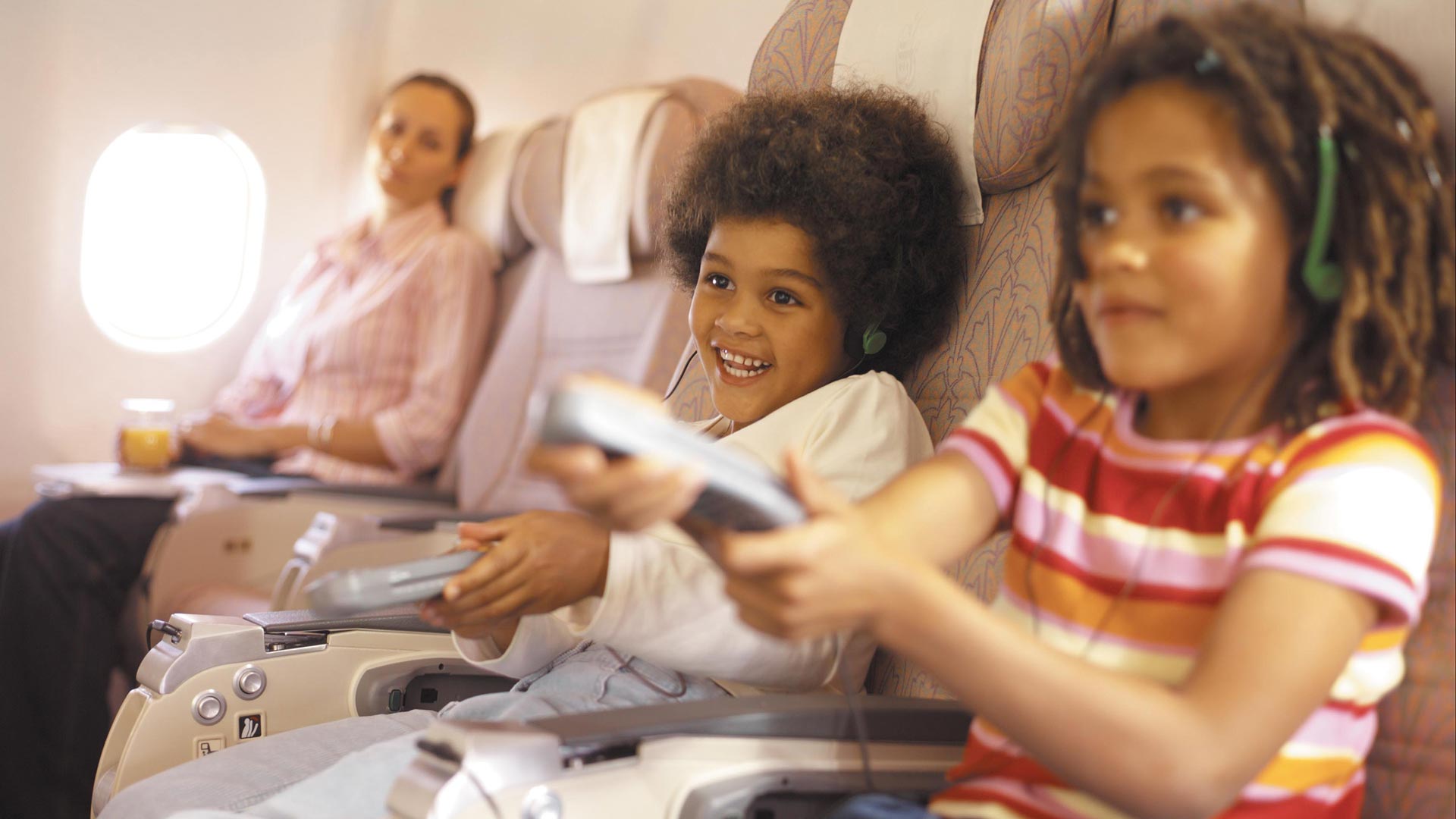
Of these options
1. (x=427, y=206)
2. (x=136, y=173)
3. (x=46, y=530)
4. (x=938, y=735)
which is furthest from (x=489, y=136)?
(x=938, y=735)

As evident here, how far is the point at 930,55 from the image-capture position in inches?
54.2

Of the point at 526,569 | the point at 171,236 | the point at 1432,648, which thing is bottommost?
the point at 171,236

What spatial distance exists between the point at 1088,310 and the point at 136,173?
317 centimetres

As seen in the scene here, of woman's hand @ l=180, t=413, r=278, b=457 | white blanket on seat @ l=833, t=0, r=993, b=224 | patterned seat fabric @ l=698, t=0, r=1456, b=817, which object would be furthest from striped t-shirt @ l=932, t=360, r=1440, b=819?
woman's hand @ l=180, t=413, r=278, b=457

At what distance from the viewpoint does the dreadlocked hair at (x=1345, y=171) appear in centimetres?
71

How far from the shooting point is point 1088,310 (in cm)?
79

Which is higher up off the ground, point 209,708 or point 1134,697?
point 1134,697

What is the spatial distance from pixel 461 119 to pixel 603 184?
3.04 ft

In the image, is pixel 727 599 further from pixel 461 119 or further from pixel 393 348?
pixel 461 119

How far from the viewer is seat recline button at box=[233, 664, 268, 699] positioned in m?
1.27

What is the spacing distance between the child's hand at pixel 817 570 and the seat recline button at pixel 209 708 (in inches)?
32.7

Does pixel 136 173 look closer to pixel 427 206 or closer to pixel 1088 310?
pixel 427 206

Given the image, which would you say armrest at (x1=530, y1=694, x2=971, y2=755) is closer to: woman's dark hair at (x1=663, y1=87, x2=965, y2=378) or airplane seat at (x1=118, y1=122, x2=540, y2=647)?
woman's dark hair at (x1=663, y1=87, x2=965, y2=378)

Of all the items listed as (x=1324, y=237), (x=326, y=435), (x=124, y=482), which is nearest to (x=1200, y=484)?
(x=1324, y=237)
